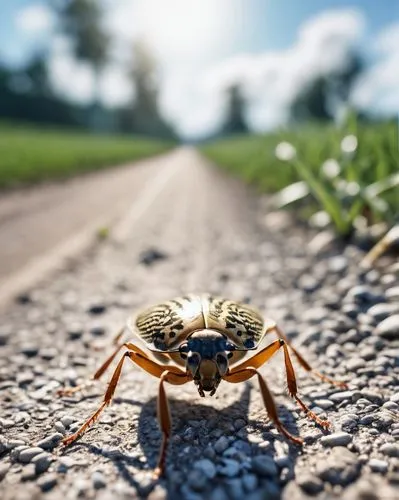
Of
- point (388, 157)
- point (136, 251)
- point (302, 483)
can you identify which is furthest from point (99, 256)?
point (302, 483)

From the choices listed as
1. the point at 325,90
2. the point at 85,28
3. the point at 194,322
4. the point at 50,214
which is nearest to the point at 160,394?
the point at 194,322

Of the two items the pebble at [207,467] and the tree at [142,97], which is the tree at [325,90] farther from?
the pebble at [207,467]

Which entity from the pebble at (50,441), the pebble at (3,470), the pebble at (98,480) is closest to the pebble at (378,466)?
the pebble at (98,480)

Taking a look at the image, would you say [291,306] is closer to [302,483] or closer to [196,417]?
[196,417]

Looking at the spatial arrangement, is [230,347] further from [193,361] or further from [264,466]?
[264,466]

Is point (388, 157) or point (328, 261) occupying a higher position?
point (388, 157)

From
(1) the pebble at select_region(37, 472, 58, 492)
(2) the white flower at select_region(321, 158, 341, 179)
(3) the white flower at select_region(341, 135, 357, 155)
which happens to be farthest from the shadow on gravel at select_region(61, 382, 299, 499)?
(3) the white flower at select_region(341, 135, 357, 155)
